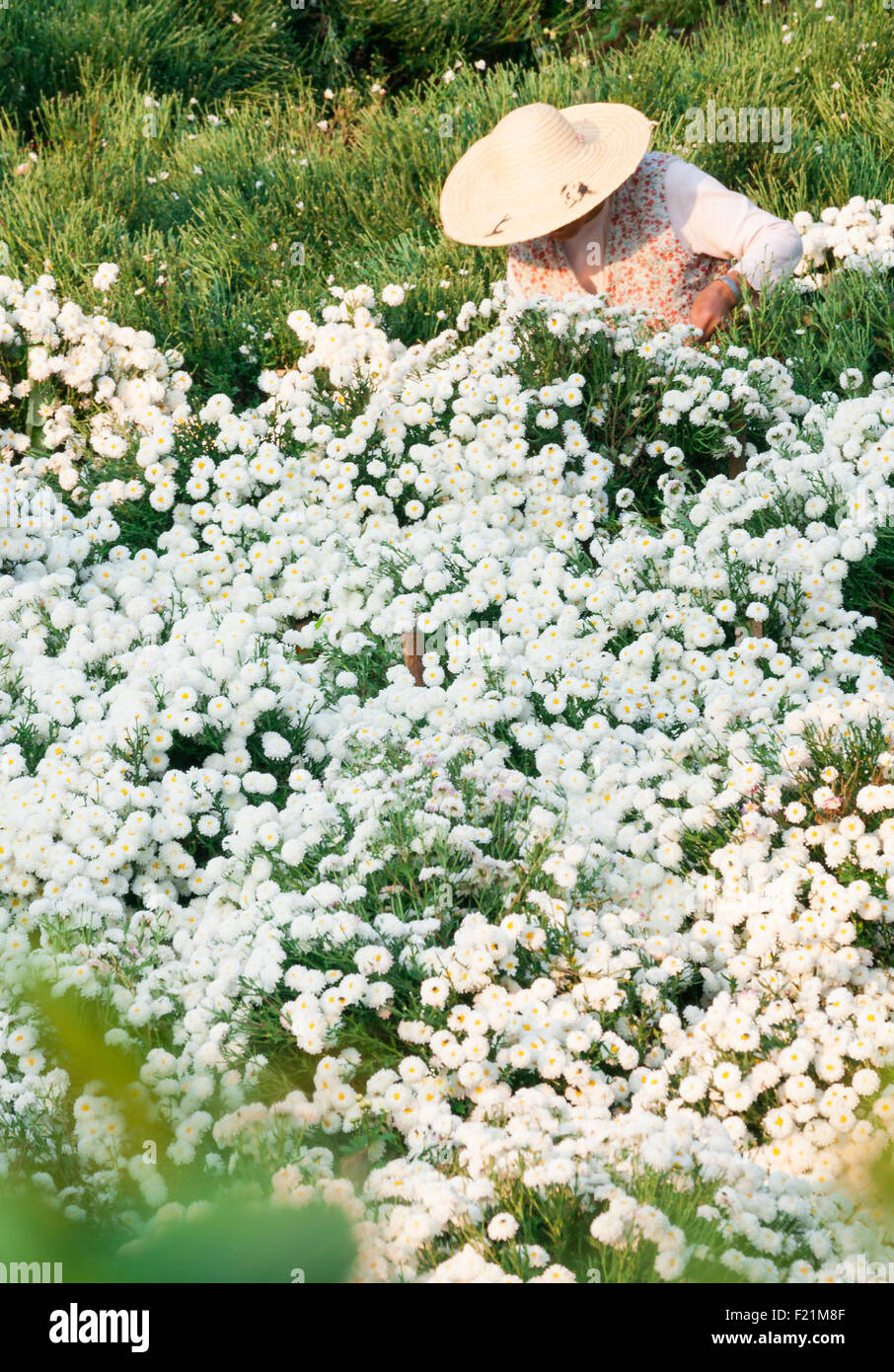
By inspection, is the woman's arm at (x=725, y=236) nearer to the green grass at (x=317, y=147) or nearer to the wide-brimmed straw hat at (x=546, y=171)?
the green grass at (x=317, y=147)

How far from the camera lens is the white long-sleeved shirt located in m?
5.31

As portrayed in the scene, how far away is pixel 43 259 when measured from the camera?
6.38 metres

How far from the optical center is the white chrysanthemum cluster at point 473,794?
2.60 metres

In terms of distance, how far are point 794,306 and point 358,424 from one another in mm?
1858

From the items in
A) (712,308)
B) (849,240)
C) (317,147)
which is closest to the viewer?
(712,308)

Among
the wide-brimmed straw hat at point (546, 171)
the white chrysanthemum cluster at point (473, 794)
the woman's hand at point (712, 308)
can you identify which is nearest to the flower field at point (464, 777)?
the white chrysanthemum cluster at point (473, 794)

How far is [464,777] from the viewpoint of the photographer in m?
3.57

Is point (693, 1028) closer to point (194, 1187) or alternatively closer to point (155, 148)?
point (194, 1187)

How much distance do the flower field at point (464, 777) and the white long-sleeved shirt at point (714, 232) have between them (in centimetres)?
23

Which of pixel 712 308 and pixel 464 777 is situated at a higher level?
pixel 712 308

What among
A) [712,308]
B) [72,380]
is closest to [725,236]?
[712,308]

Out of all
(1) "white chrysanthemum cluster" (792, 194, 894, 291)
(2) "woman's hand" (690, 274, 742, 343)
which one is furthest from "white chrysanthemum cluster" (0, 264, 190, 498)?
(1) "white chrysanthemum cluster" (792, 194, 894, 291)

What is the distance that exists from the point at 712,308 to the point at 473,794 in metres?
2.81

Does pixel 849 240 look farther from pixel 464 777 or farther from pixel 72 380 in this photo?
pixel 464 777
